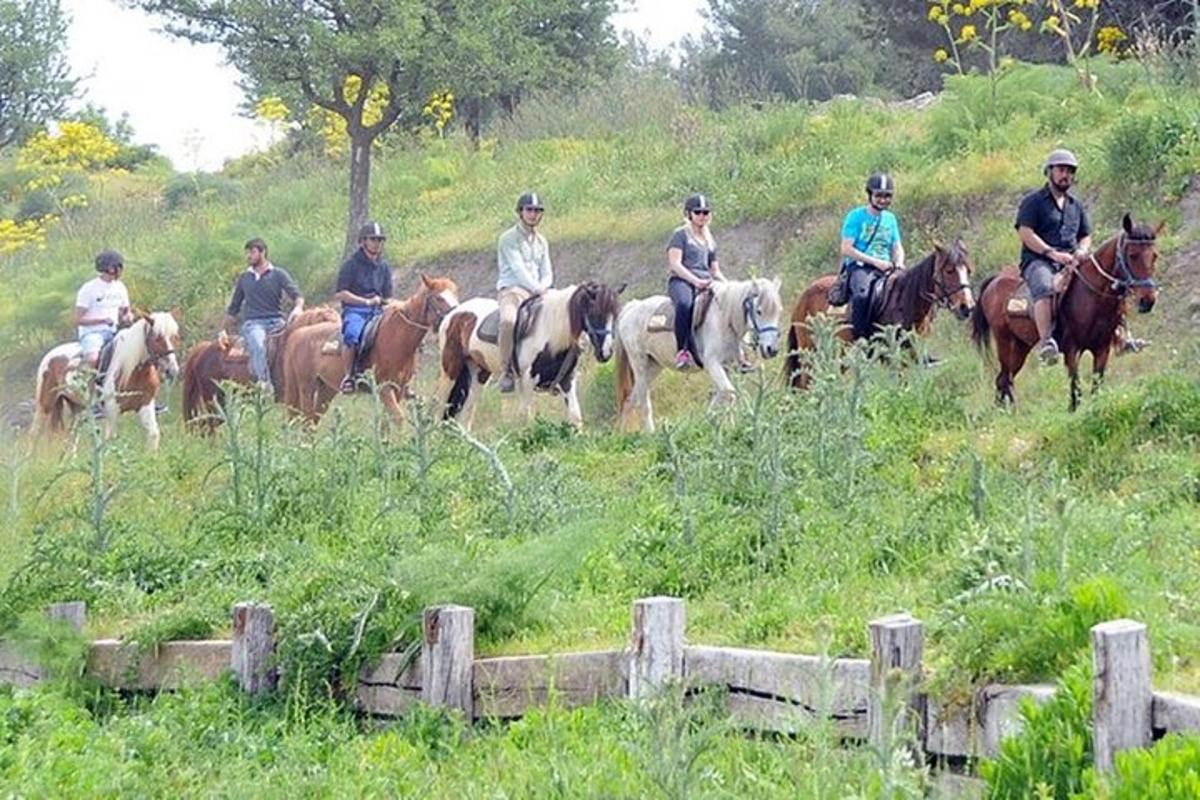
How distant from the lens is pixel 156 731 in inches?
383

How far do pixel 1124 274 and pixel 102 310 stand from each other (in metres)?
11.7

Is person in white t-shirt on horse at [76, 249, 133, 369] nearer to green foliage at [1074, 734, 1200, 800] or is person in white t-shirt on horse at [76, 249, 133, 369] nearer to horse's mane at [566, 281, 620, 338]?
horse's mane at [566, 281, 620, 338]

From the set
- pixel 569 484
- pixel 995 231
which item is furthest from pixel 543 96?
pixel 569 484

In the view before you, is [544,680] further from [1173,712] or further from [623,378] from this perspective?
[623,378]

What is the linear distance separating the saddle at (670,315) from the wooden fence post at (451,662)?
9.70 metres

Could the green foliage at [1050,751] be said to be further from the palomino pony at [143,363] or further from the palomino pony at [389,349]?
the palomino pony at [143,363]

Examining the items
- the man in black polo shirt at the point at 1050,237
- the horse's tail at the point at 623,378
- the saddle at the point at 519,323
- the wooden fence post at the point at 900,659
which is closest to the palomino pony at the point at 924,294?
the man in black polo shirt at the point at 1050,237

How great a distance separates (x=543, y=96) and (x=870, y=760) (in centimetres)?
3433

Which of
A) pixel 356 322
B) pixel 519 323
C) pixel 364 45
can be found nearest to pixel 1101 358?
pixel 519 323

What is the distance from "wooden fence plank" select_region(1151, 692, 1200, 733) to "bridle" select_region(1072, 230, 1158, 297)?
933cm

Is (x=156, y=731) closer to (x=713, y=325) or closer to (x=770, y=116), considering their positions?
(x=713, y=325)

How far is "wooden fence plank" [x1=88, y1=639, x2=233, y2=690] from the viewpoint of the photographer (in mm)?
10641

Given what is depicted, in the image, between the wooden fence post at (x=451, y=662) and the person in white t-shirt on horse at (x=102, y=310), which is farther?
the person in white t-shirt on horse at (x=102, y=310)

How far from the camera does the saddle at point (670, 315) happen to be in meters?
18.9
